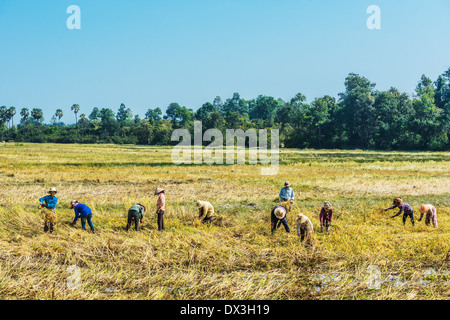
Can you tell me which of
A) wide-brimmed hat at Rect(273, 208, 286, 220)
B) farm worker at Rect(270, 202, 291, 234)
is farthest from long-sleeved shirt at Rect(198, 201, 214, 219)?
wide-brimmed hat at Rect(273, 208, 286, 220)

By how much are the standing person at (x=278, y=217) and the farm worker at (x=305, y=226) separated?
559mm

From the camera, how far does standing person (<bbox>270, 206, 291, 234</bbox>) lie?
9.64 metres

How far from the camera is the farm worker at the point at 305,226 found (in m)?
9.03

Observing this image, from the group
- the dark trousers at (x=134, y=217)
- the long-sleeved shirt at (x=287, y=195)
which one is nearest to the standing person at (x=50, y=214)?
the dark trousers at (x=134, y=217)

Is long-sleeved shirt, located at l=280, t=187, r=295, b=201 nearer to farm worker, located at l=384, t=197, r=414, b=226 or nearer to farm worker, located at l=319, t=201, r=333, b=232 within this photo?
farm worker, located at l=319, t=201, r=333, b=232

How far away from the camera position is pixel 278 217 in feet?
31.7

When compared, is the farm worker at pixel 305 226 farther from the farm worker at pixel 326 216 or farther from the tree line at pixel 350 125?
the tree line at pixel 350 125

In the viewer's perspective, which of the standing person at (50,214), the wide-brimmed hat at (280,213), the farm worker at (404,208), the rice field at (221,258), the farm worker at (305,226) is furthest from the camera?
the farm worker at (404,208)

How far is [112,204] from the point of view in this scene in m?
14.2

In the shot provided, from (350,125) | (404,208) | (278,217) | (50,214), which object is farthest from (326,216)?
(350,125)

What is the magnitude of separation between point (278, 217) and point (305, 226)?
0.77 meters

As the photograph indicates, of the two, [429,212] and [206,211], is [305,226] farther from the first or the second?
[429,212]
